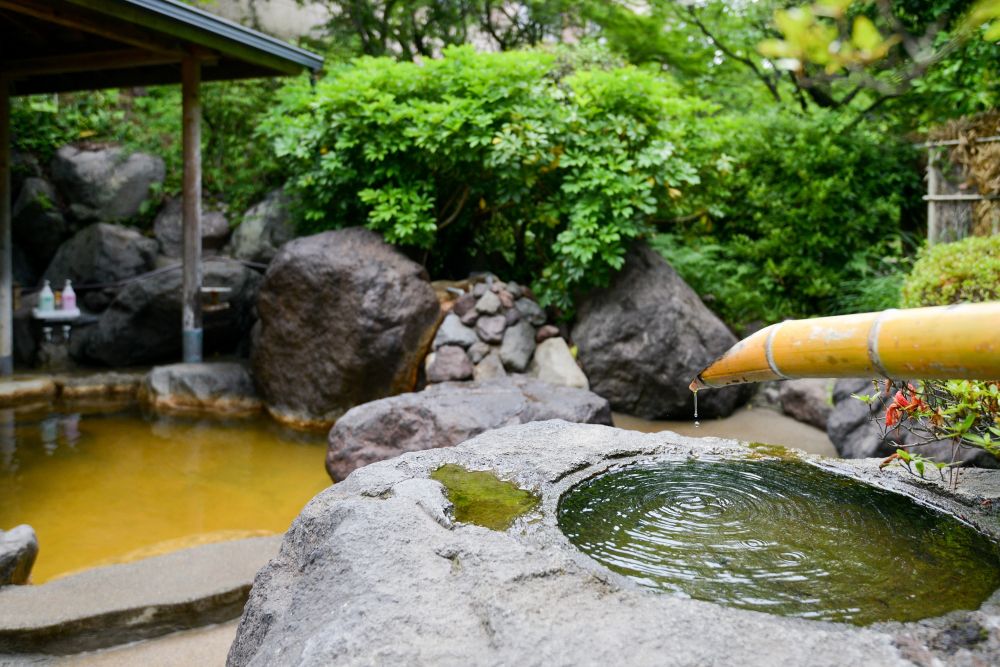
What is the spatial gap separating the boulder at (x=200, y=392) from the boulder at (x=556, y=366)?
A: 2.78 m

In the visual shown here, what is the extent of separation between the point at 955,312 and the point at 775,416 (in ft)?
17.5

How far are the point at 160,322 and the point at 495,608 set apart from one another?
27.2 ft

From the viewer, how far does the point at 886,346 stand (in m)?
1.71

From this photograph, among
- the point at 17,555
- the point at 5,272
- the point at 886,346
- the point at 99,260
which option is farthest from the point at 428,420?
the point at 99,260

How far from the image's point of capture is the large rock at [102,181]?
33.9 feet

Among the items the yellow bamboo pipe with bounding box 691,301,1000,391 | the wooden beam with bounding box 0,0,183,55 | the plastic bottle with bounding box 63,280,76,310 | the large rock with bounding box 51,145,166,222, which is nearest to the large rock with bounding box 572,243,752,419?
the yellow bamboo pipe with bounding box 691,301,1000,391

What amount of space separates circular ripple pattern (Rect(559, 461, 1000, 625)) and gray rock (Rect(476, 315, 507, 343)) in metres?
4.25

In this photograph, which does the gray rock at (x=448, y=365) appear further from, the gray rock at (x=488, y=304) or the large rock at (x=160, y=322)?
the large rock at (x=160, y=322)

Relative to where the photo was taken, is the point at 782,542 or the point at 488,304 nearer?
the point at 782,542

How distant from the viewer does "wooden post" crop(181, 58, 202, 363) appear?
7895 mm

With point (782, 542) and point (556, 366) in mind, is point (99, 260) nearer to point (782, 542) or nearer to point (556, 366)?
point (556, 366)

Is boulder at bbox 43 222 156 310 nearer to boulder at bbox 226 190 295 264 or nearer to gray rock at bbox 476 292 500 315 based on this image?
boulder at bbox 226 190 295 264

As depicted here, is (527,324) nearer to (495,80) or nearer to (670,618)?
(495,80)

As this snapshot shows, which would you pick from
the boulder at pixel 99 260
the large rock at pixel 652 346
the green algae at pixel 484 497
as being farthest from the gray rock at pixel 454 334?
the boulder at pixel 99 260
